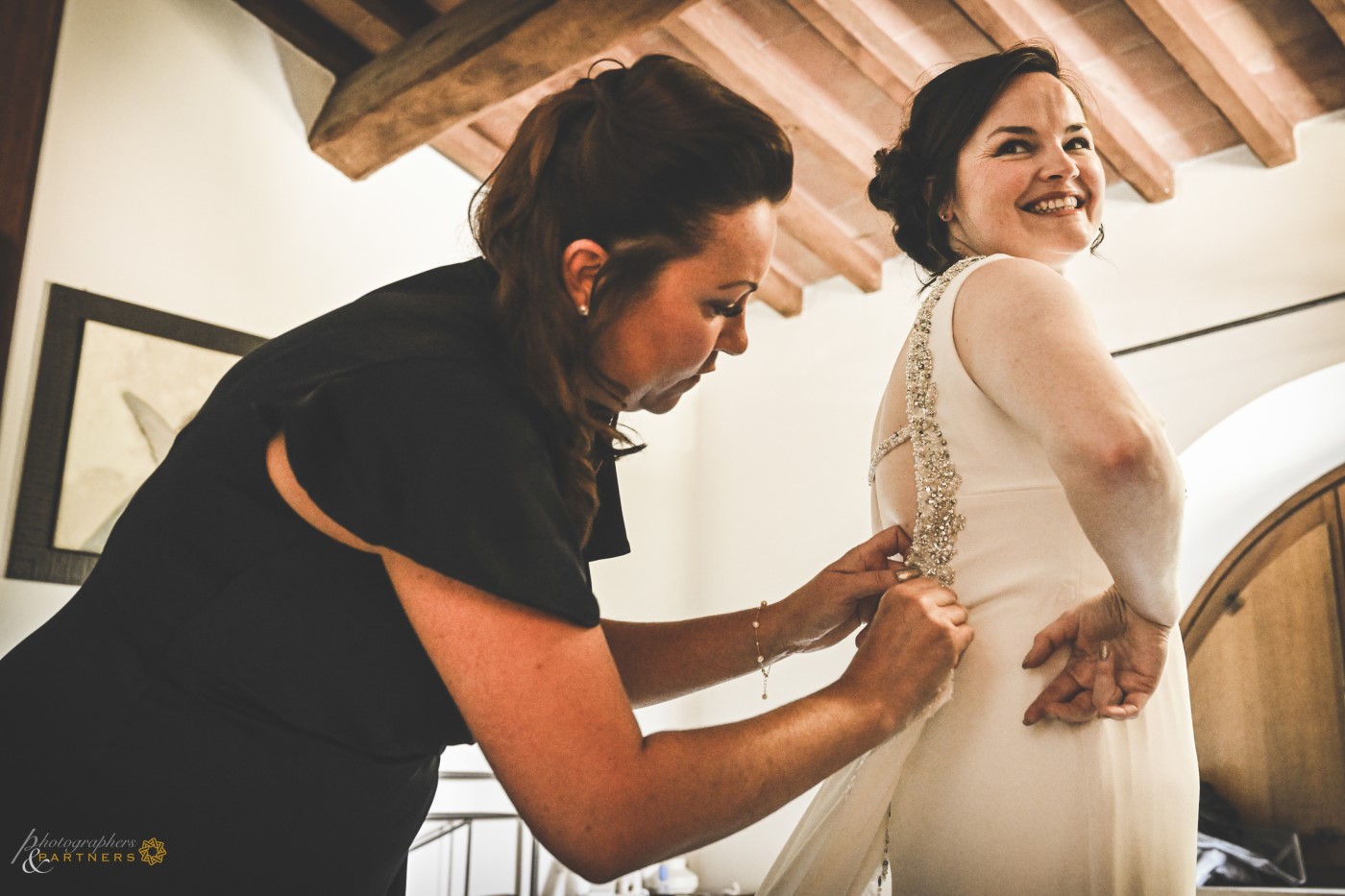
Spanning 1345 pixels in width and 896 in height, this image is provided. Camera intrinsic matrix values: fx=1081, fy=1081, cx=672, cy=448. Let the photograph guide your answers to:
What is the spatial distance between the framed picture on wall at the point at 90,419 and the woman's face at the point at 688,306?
2.81 metres

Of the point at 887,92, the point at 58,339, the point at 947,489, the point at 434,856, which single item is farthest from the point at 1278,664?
the point at 58,339

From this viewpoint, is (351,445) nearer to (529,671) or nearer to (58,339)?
(529,671)

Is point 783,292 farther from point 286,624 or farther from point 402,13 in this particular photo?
point 286,624

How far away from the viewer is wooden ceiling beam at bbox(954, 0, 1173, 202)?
11.3ft

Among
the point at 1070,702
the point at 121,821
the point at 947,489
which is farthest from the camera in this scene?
the point at 947,489

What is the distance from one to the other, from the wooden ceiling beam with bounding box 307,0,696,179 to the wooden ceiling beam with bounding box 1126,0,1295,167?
4.91ft

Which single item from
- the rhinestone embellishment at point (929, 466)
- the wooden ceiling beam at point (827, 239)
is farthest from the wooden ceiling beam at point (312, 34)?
the rhinestone embellishment at point (929, 466)

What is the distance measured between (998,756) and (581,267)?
627 millimetres

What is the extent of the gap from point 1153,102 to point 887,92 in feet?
3.11

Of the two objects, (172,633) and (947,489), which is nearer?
(172,633)

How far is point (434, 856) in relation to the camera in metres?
4.04

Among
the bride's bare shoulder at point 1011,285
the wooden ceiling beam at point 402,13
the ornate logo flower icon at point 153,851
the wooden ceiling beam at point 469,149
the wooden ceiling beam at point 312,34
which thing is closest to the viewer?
the ornate logo flower icon at point 153,851

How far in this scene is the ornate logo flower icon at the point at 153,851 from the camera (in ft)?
2.55

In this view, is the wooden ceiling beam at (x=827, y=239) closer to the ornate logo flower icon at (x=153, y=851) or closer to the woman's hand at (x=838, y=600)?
the woman's hand at (x=838, y=600)
